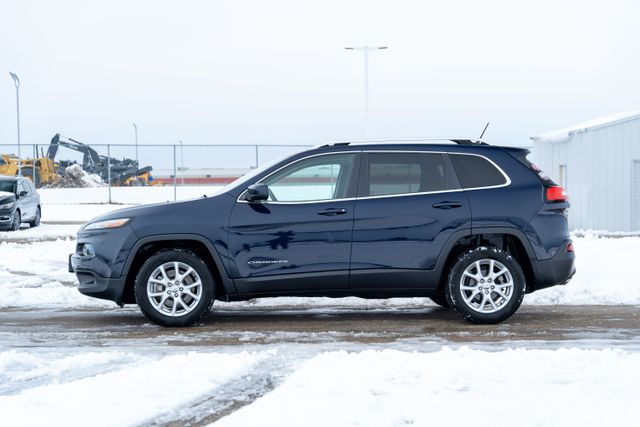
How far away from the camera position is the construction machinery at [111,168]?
41875 mm

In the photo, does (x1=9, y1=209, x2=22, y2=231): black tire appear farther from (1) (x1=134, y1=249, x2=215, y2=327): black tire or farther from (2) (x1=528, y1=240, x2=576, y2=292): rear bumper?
(2) (x1=528, y1=240, x2=576, y2=292): rear bumper

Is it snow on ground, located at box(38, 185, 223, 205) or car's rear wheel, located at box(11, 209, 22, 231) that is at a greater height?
snow on ground, located at box(38, 185, 223, 205)

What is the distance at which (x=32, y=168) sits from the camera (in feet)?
144

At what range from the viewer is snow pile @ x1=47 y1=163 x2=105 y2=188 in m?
46.9

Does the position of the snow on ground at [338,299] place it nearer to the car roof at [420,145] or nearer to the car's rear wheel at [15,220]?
the car roof at [420,145]

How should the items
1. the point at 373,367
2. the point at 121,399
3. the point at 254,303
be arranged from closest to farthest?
the point at 121,399, the point at 373,367, the point at 254,303

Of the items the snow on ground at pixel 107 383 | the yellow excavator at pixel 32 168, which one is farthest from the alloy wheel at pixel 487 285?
the yellow excavator at pixel 32 168

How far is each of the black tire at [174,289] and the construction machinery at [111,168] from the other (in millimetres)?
30761

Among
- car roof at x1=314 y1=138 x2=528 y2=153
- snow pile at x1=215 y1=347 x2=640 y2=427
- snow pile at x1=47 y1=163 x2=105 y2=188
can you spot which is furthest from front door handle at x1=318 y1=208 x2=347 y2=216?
snow pile at x1=47 y1=163 x2=105 y2=188

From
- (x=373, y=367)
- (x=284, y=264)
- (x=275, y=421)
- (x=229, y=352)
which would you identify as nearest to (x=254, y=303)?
(x=284, y=264)

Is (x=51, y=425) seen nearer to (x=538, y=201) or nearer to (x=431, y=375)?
(x=431, y=375)

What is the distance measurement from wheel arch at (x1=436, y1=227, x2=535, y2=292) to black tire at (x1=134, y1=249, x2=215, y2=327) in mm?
2232

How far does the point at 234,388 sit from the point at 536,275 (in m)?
3.86

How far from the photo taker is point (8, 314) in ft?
32.8
